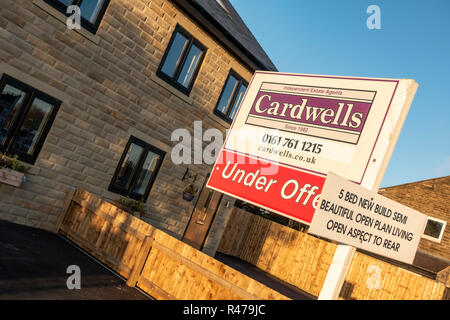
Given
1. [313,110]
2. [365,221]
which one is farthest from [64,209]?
[365,221]

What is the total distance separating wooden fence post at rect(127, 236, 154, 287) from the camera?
7.80 m

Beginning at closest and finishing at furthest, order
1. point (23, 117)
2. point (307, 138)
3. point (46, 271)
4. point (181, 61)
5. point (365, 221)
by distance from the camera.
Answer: point (365, 221)
point (307, 138)
point (46, 271)
point (23, 117)
point (181, 61)

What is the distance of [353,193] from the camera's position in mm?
3568

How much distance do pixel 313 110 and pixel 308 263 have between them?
15.3 meters

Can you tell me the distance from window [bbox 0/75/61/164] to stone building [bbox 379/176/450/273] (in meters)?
19.9

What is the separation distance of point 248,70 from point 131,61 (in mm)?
4798

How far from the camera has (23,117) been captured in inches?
340

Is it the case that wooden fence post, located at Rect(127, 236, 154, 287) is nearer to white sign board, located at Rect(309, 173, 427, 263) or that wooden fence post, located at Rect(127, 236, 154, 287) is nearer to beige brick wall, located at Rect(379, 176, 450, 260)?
white sign board, located at Rect(309, 173, 427, 263)

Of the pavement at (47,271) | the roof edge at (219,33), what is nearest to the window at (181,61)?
the roof edge at (219,33)

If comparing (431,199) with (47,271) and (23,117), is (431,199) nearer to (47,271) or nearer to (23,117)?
(23,117)
